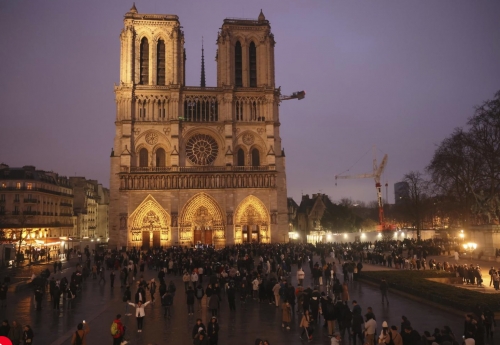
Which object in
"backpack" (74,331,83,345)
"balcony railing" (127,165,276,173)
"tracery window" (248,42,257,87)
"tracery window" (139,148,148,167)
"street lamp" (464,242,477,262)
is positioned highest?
"tracery window" (248,42,257,87)

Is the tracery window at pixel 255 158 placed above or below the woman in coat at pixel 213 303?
above

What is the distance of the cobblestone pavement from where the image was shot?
13828mm

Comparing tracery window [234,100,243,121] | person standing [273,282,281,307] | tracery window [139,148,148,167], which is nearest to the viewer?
person standing [273,282,281,307]

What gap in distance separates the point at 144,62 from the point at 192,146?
1177 centimetres

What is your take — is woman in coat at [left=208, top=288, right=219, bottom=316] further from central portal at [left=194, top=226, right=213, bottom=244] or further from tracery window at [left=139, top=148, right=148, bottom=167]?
tracery window at [left=139, top=148, right=148, bottom=167]

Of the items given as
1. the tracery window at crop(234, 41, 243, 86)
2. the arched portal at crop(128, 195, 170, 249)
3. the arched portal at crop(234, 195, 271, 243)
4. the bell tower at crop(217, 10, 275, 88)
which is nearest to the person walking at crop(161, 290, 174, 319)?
the arched portal at crop(128, 195, 170, 249)

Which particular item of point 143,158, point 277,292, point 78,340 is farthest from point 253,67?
point 78,340

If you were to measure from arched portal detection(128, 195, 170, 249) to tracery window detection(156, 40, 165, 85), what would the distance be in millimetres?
14553

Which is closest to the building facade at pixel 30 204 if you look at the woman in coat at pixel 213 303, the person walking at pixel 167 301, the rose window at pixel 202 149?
the rose window at pixel 202 149

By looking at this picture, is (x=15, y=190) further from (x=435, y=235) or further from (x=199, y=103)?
(x=435, y=235)

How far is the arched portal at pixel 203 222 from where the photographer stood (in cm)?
5347

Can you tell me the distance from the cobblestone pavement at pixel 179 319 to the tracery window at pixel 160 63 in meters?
38.8

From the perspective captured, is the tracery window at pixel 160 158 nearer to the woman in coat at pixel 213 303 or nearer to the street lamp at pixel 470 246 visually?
the street lamp at pixel 470 246

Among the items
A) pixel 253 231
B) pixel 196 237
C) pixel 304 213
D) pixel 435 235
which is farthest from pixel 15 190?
pixel 435 235
